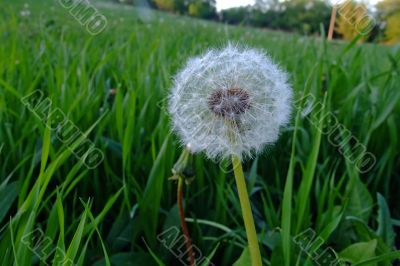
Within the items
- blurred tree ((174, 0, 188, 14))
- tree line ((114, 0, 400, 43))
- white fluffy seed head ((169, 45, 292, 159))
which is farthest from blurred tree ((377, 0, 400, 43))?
blurred tree ((174, 0, 188, 14))

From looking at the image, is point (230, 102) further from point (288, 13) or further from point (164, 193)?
point (288, 13)

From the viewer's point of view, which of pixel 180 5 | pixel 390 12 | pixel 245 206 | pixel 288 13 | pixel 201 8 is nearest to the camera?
pixel 245 206

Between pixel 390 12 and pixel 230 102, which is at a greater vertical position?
pixel 390 12

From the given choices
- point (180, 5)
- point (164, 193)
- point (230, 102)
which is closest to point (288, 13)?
point (180, 5)

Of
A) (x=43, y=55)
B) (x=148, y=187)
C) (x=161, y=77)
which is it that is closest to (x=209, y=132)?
(x=148, y=187)

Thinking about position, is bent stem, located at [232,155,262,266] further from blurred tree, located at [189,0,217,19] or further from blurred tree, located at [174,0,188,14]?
blurred tree, located at [174,0,188,14]

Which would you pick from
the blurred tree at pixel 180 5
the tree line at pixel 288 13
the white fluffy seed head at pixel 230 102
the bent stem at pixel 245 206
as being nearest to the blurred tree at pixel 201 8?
the tree line at pixel 288 13

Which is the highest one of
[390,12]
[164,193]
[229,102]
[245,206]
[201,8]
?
[201,8]

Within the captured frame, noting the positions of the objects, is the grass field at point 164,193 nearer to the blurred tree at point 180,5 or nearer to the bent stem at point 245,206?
the bent stem at point 245,206

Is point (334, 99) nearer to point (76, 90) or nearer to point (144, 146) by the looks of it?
point (144, 146)
